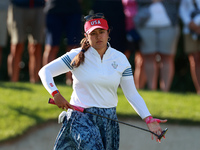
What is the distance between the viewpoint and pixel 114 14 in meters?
8.38

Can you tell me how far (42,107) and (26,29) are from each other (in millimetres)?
1815

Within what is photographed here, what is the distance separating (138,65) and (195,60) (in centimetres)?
96

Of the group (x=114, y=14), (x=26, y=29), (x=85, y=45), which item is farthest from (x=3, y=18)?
(x=85, y=45)

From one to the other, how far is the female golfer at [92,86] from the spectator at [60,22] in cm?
370

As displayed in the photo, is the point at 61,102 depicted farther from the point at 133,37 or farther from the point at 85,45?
the point at 133,37

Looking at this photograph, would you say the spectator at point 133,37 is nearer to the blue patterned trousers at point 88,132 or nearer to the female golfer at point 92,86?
the female golfer at point 92,86

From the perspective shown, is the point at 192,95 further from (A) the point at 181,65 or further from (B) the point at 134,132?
(A) the point at 181,65

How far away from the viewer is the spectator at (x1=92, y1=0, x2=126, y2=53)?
8336 millimetres

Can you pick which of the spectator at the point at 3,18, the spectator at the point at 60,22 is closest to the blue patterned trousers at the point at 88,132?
the spectator at the point at 60,22

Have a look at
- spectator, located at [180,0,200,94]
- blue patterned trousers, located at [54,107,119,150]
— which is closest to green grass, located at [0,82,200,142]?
spectator, located at [180,0,200,94]

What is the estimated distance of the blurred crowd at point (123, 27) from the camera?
27.4 ft

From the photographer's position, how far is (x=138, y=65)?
29.1 feet

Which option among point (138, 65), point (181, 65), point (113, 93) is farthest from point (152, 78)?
point (113, 93)

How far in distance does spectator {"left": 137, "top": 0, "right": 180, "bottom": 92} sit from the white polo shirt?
4121mm
